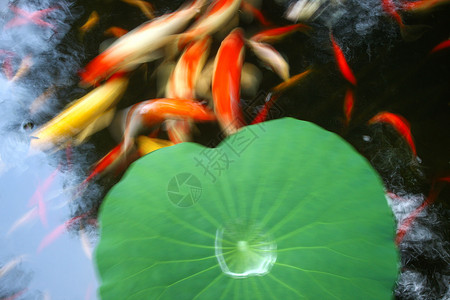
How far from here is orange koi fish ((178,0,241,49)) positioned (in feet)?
4.20

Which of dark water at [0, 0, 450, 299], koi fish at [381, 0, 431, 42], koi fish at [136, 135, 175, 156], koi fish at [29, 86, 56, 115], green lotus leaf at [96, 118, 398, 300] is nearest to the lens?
green lotus leaf at [96, 118, 398, 300]

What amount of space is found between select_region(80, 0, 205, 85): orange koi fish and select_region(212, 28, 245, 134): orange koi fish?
0.20m

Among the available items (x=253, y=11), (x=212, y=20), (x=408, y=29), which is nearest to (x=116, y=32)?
(x=212, y=20)

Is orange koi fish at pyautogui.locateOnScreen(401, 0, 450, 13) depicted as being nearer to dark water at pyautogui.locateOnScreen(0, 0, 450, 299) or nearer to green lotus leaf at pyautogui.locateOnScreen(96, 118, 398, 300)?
dark water at pyautogui.locateOnScreen(0, 0, 450, 299)

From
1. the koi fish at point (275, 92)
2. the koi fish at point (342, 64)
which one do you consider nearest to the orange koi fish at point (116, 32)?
the koi fish at point (275, 92)

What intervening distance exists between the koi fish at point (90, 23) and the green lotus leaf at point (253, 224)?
2.40 ft

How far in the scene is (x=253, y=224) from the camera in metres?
0.83

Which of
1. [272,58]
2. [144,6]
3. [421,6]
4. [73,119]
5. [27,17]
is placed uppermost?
[27,17]

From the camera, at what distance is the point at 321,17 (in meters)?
1.38

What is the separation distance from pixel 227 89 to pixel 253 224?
1.55ft

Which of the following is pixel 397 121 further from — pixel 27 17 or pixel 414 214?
pixel 27 17

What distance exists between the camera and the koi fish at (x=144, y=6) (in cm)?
141

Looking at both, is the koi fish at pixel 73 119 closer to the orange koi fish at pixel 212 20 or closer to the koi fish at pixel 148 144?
the koi fish at pixel 148 144

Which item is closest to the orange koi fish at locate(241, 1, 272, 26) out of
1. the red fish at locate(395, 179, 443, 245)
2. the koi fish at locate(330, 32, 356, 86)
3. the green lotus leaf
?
the koi fish at locate(330, 32, 356, 86)
